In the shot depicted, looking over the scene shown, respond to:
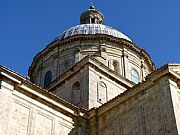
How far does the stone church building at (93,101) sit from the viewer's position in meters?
17.9

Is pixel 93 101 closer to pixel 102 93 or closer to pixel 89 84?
pixel 89 84

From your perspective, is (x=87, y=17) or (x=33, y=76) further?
(x=87, y=17)

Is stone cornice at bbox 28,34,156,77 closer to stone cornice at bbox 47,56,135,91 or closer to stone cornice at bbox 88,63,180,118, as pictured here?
stone cornice at bbox 47,56,135,91

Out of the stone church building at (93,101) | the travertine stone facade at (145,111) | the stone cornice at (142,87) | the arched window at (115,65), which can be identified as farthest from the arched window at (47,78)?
the travertine stone facade at (145,111)

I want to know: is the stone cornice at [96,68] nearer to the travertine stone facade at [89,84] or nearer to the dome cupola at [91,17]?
the travertine stone facade at [89,84]

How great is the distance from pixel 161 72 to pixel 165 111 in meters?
2.03

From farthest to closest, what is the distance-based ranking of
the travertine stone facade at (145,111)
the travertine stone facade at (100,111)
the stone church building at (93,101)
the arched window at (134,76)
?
the arched window at (134,76) → the stone church building at (93,101) → the travertine stone facade at (100,111) → the travertine stone facade at (145,111)

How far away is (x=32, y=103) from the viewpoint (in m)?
19.4

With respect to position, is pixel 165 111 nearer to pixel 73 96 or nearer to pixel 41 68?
pixel 73 96

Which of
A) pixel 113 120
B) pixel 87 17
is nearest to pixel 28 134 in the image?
pixel 113 120

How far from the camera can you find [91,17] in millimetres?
38625

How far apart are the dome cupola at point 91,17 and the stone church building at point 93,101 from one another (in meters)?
8.99

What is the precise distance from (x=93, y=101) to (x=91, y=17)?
16.6m

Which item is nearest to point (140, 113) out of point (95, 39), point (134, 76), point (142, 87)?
point (142, 87)
